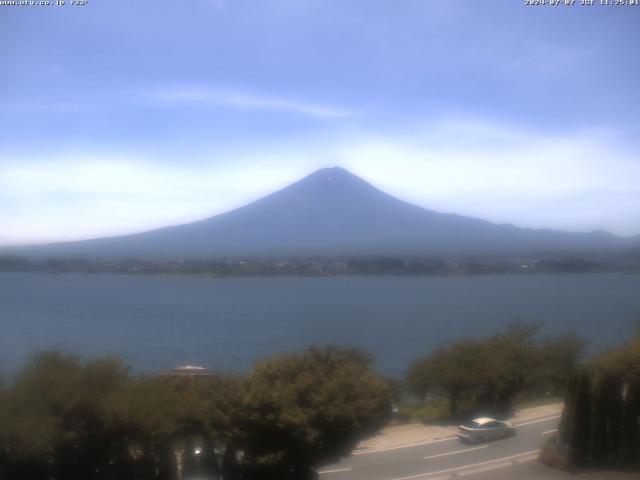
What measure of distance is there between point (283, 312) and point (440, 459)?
26.4 meters

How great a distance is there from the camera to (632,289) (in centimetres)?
4453

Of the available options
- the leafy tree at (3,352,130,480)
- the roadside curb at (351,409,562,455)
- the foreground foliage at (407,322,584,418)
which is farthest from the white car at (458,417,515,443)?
the leafy tree at (3,352,130,480)

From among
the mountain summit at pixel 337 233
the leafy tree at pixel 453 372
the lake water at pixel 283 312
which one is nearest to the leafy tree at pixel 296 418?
the lake water at pixel 283 312

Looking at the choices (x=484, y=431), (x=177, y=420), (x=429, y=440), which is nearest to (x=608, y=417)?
(x=484, y=431)

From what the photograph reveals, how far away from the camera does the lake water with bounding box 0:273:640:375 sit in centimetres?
2297

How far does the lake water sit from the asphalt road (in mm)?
5383

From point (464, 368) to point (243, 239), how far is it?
50610 millimetres

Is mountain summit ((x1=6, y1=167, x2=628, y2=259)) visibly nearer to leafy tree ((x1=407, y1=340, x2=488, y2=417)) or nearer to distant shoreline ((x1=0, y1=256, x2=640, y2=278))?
distant shoreline ((x1=0, y1=256, x2=640, y2=278))

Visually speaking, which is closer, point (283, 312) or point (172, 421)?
point (172, 421)

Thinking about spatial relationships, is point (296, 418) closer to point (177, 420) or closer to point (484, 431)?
point (177, 420)

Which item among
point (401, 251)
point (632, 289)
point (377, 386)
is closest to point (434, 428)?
point (377, 386)

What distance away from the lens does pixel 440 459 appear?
941 centimetres

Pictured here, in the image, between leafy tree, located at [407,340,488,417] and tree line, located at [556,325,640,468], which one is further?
leafy tree, located at [407,340,488,417]

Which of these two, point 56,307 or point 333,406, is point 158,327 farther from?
point 333,406
